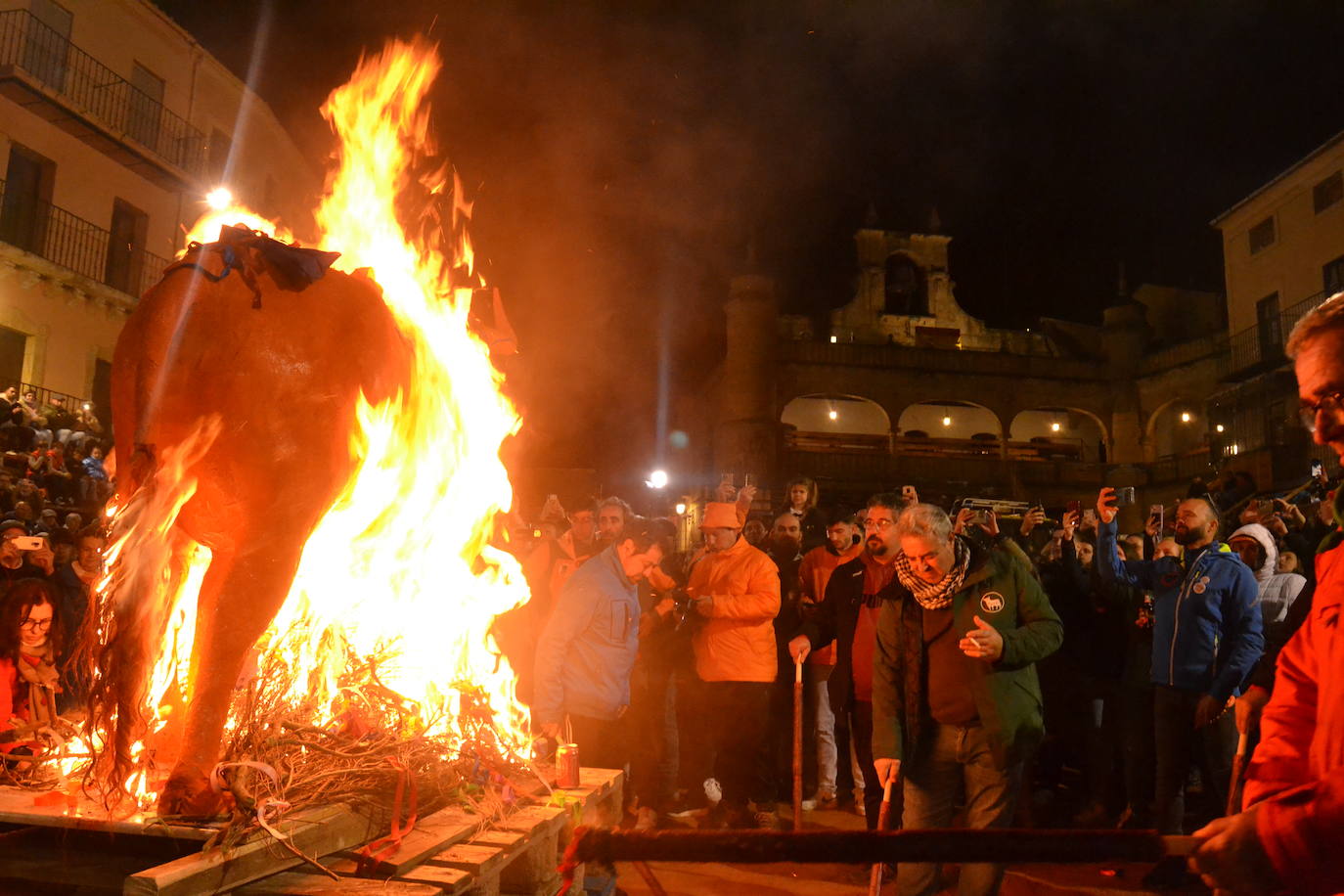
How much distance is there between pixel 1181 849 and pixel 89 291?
1049 inches

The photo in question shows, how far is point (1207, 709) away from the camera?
5.63 metres

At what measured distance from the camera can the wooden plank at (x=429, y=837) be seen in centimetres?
332

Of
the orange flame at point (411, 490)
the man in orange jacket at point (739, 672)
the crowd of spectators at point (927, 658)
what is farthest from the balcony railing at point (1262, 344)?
the orange flame at point (411, 490)

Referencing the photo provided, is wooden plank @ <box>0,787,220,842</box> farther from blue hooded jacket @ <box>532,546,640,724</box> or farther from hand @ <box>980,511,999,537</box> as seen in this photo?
hand @ <box>980,511,999,537</box>

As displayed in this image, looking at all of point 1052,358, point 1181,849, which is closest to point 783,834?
point 1181,849

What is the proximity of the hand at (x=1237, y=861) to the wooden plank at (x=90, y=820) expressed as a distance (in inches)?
123

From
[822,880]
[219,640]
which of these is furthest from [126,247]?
[822,880]

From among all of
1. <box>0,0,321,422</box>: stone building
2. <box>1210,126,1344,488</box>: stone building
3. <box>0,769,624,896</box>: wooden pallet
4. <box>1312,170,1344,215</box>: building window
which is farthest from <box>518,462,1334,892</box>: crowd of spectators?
<box>1312,170,1344,215</box>: building window

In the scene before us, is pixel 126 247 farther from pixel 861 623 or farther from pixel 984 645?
pixel 984 645

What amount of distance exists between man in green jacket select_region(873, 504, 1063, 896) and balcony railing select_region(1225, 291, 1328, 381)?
32402 mm

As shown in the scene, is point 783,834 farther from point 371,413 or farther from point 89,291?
point 89,291

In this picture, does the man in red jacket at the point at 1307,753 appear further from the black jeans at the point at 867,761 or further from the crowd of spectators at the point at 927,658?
the black jeans at the point at 867,761

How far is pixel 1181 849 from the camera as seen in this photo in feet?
6.47

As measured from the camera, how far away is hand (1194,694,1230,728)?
562 centimetres
